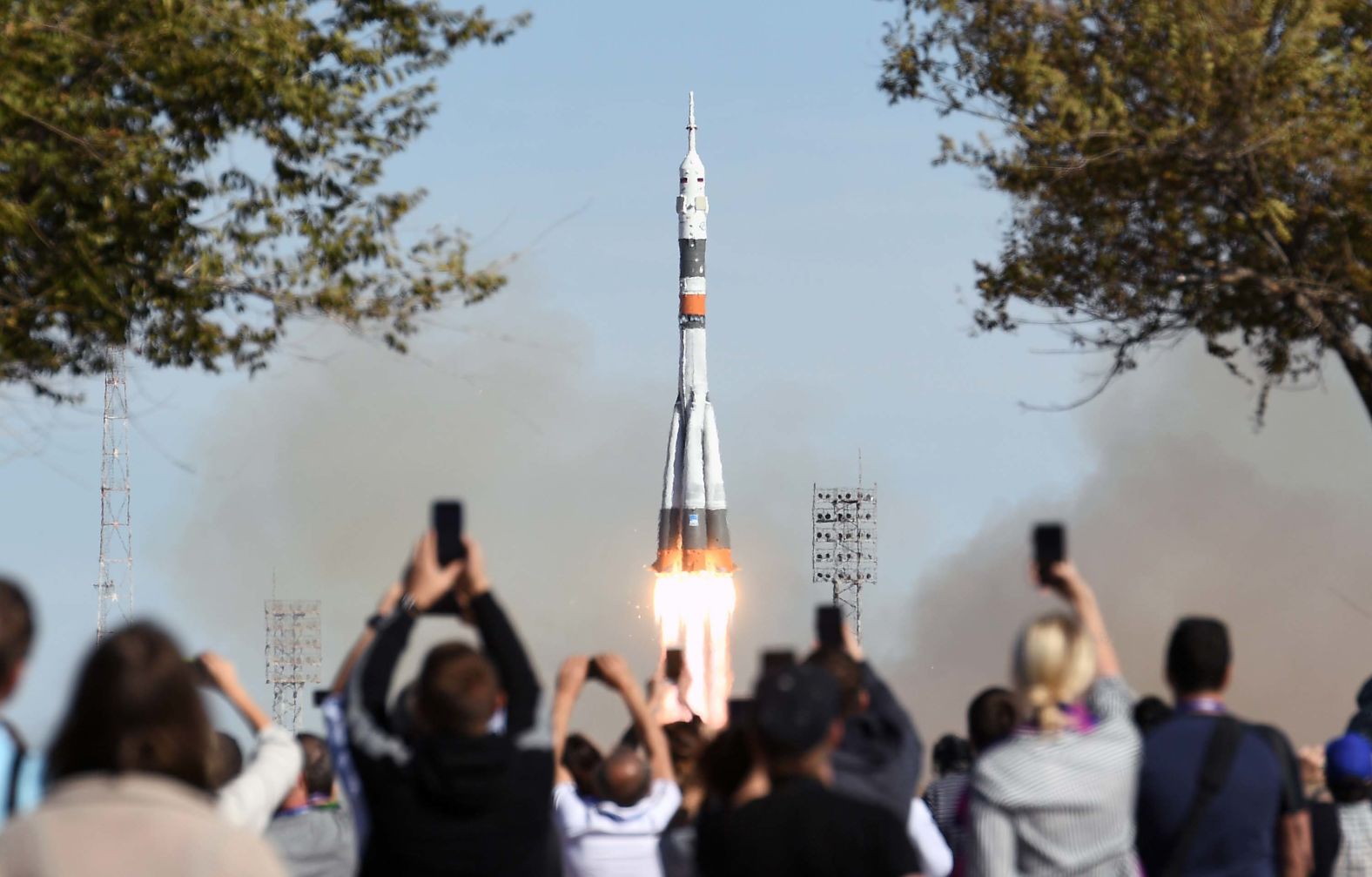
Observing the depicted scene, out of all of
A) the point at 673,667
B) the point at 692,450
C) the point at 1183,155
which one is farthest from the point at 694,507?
the point at 673,667

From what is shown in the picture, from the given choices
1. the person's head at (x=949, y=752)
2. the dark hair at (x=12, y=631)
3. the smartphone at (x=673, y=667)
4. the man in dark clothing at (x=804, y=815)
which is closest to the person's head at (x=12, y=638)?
the dark hair at (x=12, y=631)

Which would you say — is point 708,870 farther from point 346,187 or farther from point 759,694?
point 346,187

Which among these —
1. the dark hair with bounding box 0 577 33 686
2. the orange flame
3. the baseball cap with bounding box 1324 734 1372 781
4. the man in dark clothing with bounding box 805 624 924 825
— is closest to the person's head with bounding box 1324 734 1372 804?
the baseball cap with bounding box 1324 734 1372 781

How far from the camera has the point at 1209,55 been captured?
17.0 m

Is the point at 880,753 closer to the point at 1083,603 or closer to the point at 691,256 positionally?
the point at 1083,603

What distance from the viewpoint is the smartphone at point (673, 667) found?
10.5 meters

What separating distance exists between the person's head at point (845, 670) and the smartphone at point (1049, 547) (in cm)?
75

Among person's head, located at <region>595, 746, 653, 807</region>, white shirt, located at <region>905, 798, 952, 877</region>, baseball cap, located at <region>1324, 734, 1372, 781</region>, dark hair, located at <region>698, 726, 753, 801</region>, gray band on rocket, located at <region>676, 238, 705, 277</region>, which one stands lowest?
white shirt, located at <region>905, 798, 952, 877</region>

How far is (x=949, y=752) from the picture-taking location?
11.7 metres

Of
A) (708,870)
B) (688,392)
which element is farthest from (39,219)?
(688,392)

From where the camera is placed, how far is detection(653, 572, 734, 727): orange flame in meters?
56.1

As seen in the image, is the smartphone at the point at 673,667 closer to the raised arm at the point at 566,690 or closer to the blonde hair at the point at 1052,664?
the raised arm at the point at 566,690

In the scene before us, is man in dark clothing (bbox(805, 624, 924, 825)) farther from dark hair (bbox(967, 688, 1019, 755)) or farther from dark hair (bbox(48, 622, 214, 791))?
dark hair (bbox(48, 622, 214, 791))

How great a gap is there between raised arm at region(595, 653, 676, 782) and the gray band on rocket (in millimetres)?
51920
